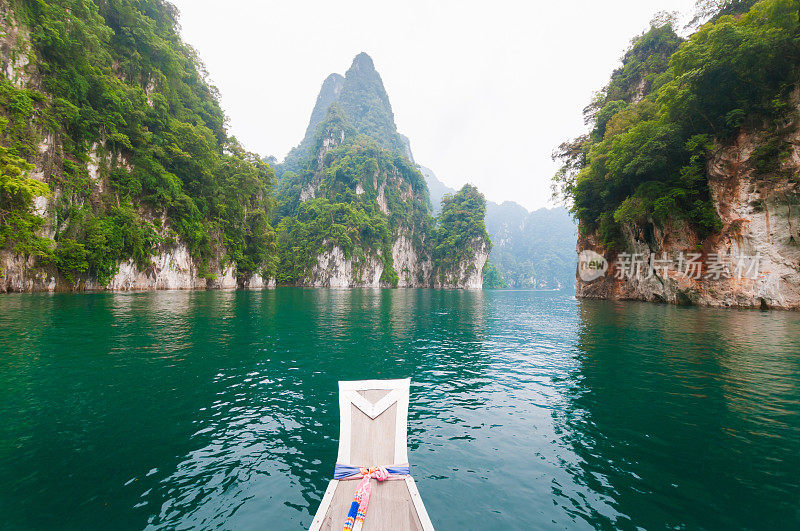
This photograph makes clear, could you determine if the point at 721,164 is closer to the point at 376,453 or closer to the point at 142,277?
the point at 376,453

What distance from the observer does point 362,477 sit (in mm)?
4156

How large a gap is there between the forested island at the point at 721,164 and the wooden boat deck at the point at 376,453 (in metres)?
29.5

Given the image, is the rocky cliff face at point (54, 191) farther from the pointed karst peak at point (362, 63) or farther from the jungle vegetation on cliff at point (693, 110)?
the pointed karst peak at point (362, 63)

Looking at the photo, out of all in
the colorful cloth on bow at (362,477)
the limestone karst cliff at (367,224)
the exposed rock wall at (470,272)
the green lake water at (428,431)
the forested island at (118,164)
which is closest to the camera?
the colorful cloth on bow at (362,477)

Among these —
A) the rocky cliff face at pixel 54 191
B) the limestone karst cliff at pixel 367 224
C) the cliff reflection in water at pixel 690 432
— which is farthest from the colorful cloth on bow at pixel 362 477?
the limestone karst cliff at pixel 367 224

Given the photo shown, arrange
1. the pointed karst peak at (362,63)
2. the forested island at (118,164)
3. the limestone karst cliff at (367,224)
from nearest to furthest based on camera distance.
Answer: the forested island at (118,164) → the limestone karst cliff at (367,224) → the pointed karst peak at (362,63)

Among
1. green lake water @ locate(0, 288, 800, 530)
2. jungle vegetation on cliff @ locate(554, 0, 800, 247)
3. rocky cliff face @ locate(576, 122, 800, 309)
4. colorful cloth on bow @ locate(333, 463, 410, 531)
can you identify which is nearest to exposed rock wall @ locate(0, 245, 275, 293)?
green lake water @ locate(0, 288, 800, 530)

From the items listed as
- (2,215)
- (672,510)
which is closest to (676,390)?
(672,510)

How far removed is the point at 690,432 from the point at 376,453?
6401 millimetres

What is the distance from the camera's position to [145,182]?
3575 cm

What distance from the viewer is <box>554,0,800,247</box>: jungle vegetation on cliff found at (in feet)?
61.8

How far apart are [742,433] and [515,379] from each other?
15.6ft

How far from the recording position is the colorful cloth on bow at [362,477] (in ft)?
11.1

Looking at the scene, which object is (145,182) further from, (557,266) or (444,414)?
(557,266)
